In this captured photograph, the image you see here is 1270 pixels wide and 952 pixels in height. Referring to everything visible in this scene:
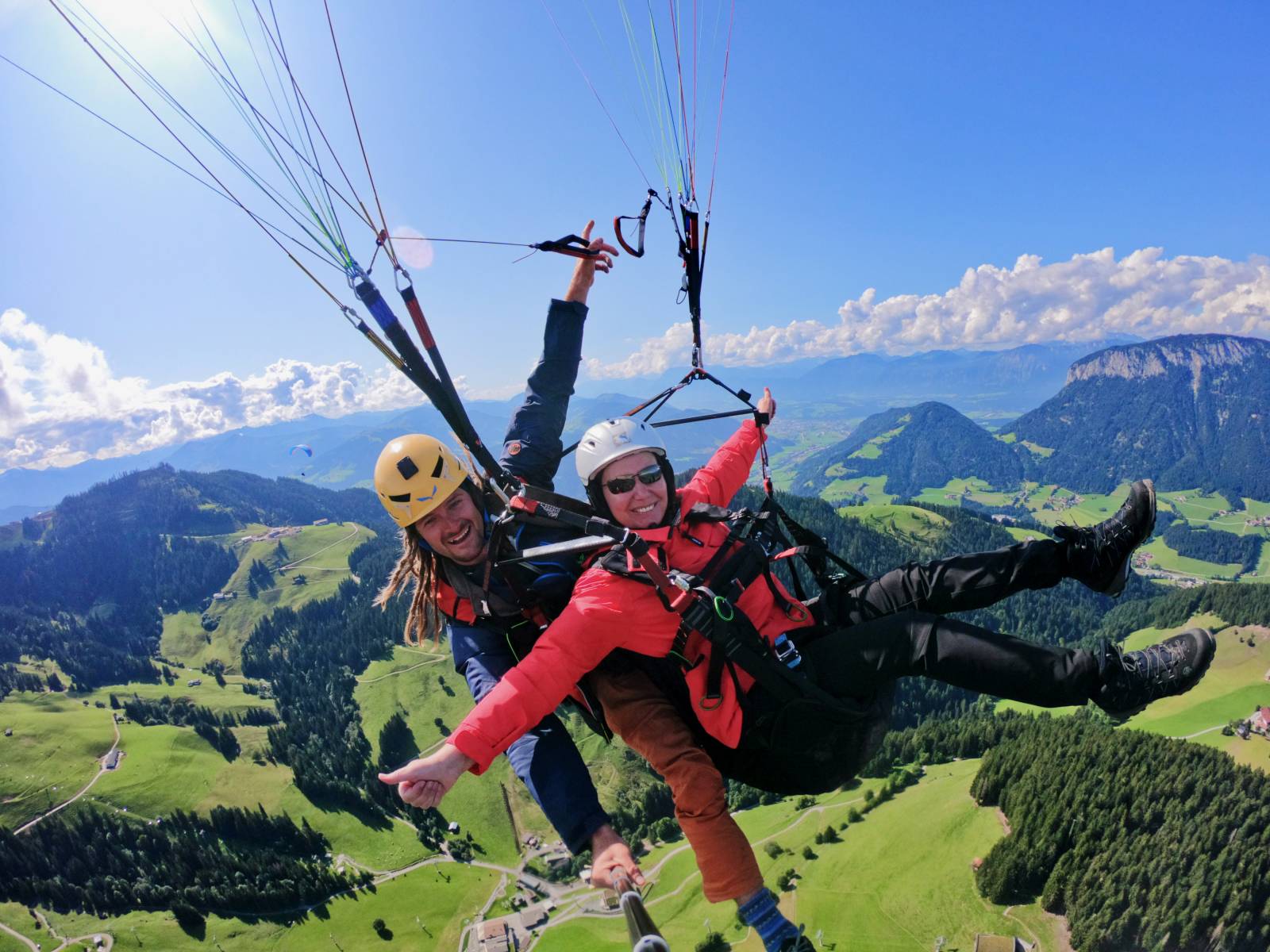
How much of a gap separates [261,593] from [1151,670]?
634 ft

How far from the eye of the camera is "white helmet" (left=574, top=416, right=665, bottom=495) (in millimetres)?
5469

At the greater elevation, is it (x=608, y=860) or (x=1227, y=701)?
(x=608, y=860)

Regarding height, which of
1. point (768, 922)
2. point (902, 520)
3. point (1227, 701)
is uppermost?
point (768, 922)

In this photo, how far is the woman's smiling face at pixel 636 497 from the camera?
5.40 m

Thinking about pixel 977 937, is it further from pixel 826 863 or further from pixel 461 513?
pixel 461 513

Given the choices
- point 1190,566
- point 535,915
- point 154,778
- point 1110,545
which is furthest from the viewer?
point 1190,566

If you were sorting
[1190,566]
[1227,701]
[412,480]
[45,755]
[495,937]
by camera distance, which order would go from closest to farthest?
[412,480]
[495,937]
[1227,701]
[45,755]
[1190,566]

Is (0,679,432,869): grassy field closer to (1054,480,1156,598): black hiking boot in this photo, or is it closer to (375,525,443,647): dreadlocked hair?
(375,525,443,647): dreadlocked hair

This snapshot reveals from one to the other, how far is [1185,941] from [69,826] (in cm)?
11928

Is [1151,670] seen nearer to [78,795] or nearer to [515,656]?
[515,656]

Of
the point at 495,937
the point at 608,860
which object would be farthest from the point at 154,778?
the point at 608,860

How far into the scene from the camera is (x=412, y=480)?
228 inches

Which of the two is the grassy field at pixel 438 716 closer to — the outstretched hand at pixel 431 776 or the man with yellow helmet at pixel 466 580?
the man with yellow helmet at pixel 466 580

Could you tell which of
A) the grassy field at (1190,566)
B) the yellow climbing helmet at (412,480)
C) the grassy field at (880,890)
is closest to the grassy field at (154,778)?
the grassy field at (880,890)
